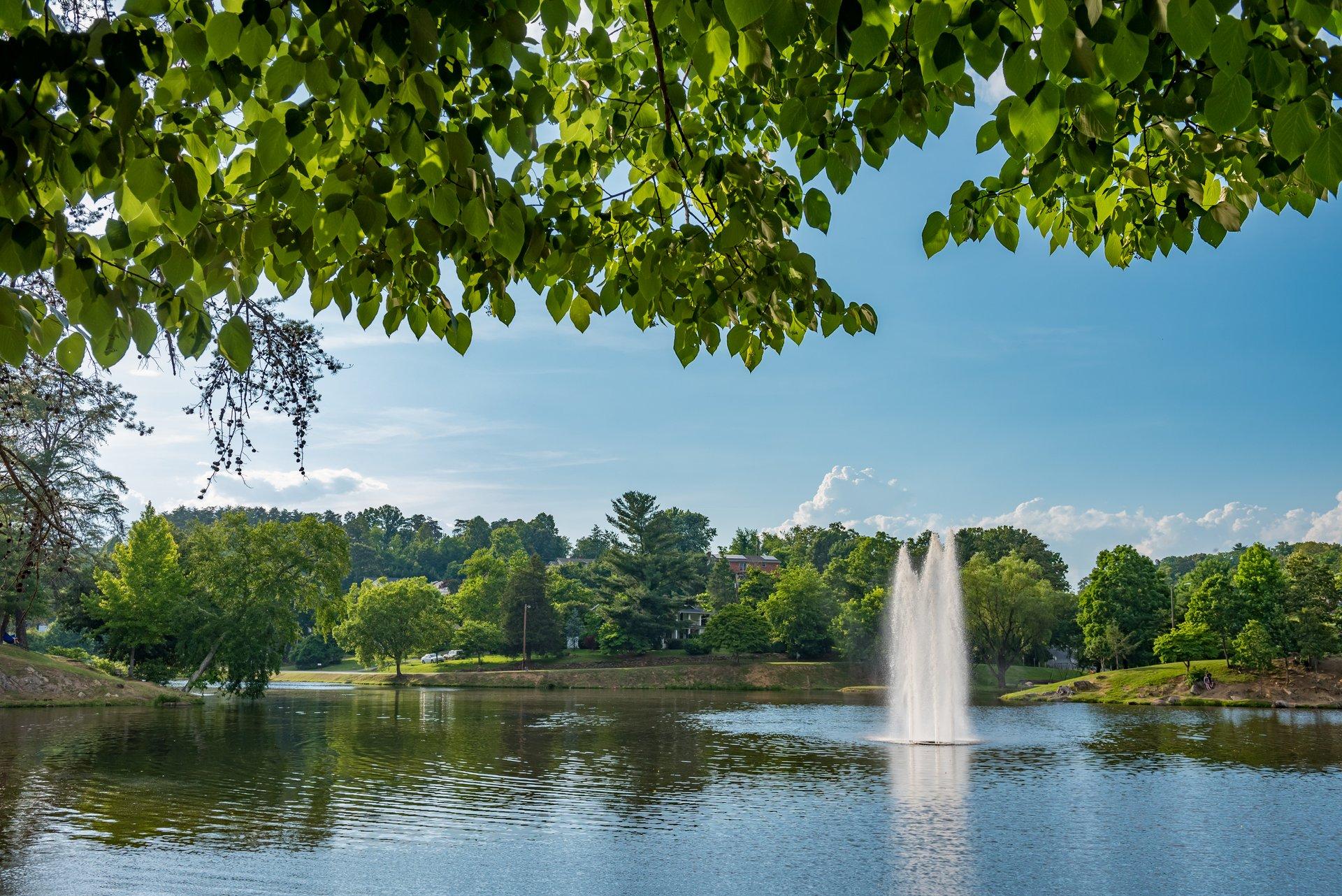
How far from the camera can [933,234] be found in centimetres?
515

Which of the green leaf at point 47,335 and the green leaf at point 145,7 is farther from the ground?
the green leaf at point 145,7

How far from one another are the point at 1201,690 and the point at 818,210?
6335 centimetres

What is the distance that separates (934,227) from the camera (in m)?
5.14

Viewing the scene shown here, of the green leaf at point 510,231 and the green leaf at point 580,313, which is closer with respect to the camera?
the green leaf at point 510,231

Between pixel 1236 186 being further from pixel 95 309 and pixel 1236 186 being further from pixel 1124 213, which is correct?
pixel 95 309

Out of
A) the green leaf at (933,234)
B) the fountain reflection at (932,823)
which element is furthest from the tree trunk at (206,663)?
the green leaf at (933,234)

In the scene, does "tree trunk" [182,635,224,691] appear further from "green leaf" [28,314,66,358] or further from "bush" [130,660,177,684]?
"green leaf" [28,314,66,358]

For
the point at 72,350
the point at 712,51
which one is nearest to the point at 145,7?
the point at 72,350

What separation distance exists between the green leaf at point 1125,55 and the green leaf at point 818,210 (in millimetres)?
2105

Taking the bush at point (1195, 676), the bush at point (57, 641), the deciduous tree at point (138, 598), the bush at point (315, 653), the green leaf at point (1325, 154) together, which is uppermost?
the green leaf at point (1325, 154)

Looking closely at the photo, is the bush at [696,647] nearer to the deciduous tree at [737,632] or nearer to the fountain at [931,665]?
A: the deciduous tree at [737,632]

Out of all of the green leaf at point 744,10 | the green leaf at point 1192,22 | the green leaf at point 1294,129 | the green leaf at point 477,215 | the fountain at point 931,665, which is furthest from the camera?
the fountain at point 931,665

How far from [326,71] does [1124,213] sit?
4628 mm

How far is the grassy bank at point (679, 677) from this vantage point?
3105 inches
